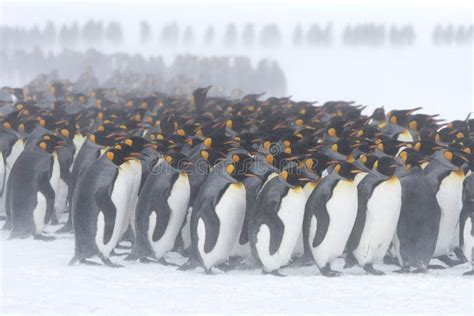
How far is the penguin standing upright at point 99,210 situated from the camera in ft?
19.8

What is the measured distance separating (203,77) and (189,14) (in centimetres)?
3262

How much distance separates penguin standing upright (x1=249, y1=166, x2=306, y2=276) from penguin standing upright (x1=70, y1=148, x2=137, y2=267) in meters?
1.19

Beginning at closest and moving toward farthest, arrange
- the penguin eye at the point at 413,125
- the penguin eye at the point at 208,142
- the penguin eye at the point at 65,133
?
1. the penguin eye at the point at 208,142
2. the penguin eye at the point at 65,133
3. the penguin eye at the point at 413,125

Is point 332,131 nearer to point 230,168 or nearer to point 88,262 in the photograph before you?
point 230,168

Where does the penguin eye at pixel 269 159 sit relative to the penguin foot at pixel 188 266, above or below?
above

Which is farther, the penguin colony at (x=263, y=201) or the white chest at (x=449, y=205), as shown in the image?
the white chest at (x=449, y=205)

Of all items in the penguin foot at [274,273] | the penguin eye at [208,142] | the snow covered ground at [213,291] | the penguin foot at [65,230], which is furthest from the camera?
the penguin foot at [65,230]

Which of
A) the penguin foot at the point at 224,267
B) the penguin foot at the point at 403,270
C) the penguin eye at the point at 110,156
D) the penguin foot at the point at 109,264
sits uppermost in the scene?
the penguin eye at the point at 110,156

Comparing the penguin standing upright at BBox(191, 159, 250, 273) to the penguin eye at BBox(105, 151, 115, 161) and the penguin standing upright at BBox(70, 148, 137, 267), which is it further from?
the penguin eye at BBox(105, 151, 115, 161)

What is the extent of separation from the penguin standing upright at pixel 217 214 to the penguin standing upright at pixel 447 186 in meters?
1.69

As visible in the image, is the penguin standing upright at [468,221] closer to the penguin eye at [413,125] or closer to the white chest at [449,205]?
the white chest at [449,205]

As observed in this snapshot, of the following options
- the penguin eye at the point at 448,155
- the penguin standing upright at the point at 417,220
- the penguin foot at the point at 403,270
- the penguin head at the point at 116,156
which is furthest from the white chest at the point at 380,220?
the penguin head at the point at 116,156

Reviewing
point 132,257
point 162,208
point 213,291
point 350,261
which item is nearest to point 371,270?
point 350,261

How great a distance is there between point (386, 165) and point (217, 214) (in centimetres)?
143
